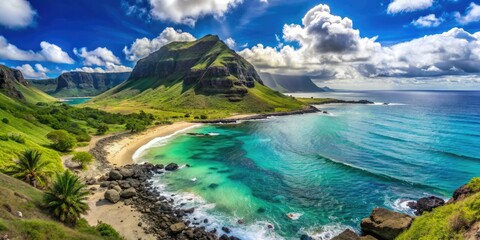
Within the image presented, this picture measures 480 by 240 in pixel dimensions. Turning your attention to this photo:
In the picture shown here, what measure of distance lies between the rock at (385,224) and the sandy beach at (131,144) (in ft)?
210

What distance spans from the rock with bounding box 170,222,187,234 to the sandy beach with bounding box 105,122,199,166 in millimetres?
41280

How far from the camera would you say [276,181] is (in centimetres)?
6262

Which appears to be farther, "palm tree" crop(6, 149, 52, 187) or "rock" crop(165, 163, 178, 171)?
"rock" crop(165, 163, 178, 171)

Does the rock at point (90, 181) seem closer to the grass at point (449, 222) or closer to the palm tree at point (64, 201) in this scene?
the palm tree at point (64, 201)

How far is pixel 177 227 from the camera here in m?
39.4

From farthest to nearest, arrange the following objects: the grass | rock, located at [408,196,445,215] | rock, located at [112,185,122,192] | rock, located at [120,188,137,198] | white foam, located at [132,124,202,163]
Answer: white foam, located at [132,124,202,163] → rock, located at [112,185,122,192] → rock, located at [120,188,137,198] → rock, located at [408,196,445,215] → the grass

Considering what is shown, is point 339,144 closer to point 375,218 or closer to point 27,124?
point 375,218

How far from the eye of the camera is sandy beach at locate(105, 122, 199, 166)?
7887cm

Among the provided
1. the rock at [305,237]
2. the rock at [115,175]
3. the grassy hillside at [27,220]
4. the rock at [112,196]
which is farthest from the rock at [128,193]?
the rock at [305,237]

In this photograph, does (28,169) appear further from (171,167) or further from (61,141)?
(61,141)

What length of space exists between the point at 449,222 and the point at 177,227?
34.1 meters

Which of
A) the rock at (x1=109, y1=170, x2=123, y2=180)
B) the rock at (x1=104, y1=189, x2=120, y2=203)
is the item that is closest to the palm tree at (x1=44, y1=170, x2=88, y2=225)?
the rock at (x1=104, y1=189, x2=120, y2=203)

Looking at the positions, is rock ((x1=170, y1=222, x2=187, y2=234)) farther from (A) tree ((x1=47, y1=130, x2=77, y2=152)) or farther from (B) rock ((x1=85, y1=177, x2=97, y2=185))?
(A) tree ((x1=47, y1=130, x2=77, y2=152))

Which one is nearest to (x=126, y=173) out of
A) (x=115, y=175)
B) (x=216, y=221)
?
(x=115, y=175)
